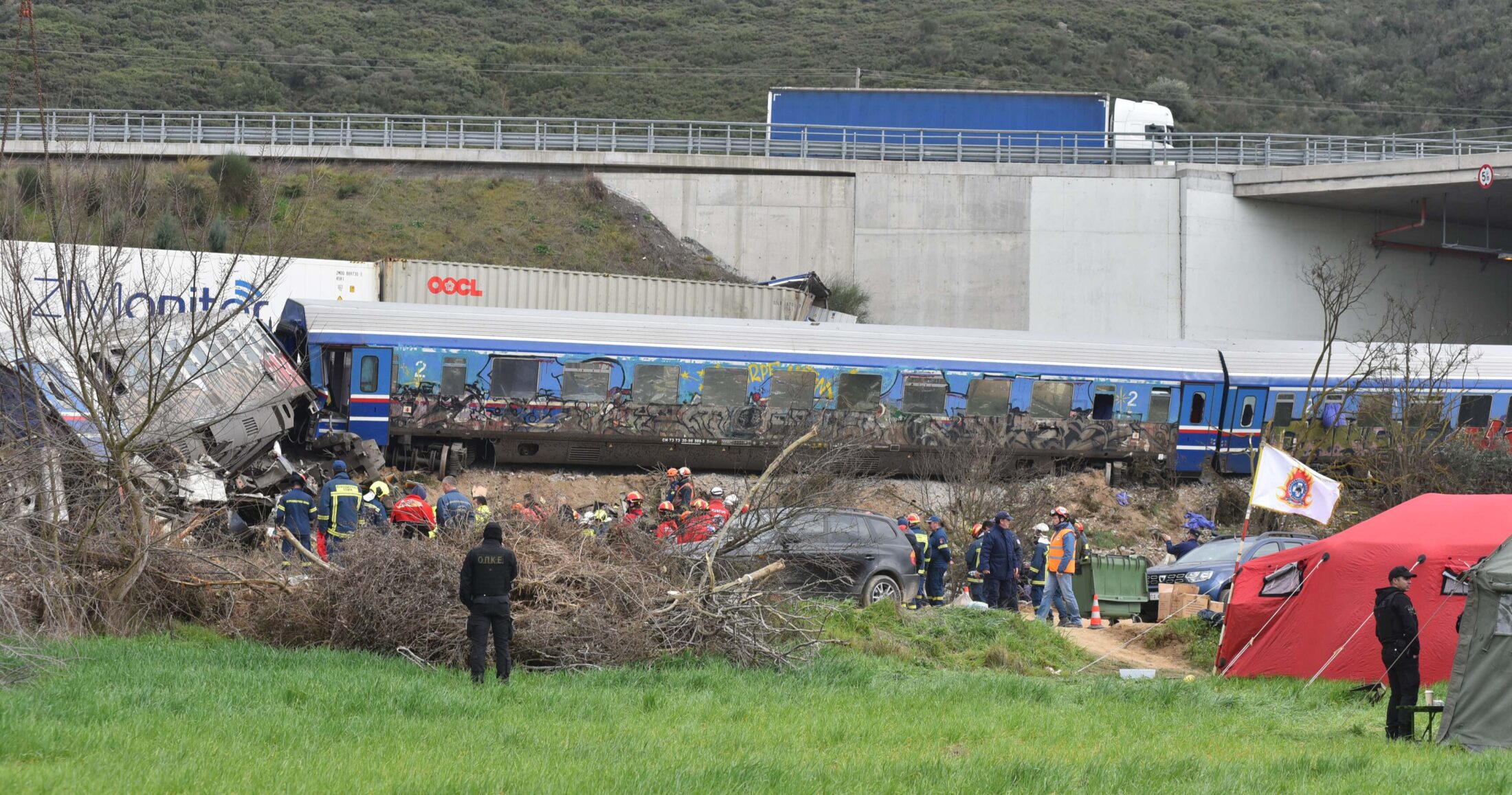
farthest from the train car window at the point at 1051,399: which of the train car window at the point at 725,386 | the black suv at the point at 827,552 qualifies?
the black suv at the point at 827,552

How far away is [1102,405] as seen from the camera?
93.1ft

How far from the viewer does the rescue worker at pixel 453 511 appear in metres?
12.9

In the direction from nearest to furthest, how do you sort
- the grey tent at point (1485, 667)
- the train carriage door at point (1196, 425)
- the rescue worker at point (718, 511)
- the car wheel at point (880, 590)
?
the grey tent at point (1485, 667) < the rescue worker at point (718, 511) < the car wheel at point (880, 590) < the train carriage door at point (1196, 425)

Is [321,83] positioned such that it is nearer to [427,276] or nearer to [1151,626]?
[427,276]

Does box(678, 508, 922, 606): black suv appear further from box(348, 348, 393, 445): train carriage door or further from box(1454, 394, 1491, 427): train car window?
box(1454, 394, 1491, 427): train car window

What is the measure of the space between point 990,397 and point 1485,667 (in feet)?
57.3

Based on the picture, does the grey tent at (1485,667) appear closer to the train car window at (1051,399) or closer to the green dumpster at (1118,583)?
the green dumpster at (1118,583)

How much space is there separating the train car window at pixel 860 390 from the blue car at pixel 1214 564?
8.24 metres

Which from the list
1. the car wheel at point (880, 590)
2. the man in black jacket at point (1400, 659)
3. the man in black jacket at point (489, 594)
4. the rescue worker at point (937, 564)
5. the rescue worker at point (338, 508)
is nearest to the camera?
the man in black jacket at point (489, 594)

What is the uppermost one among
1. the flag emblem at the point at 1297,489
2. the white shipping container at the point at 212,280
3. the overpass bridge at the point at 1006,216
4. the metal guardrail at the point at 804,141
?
the metal guardrail at the point at 804,141

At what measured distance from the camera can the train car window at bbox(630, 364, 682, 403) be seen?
26.3m

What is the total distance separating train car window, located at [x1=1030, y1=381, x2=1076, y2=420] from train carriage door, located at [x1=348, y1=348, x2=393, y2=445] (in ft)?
37.9

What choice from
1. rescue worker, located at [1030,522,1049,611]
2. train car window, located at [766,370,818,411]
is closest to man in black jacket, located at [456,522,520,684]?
rescue worker, located at [1030,522,1049,611]

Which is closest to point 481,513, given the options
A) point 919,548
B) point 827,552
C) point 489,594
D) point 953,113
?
point 489,594
